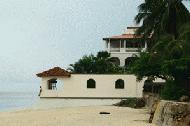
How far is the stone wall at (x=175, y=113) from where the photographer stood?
2388 centimetres

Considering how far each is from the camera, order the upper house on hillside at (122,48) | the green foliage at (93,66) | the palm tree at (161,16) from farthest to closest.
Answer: the upper house on hillside at (122,48) → the green foliage at (93,66) → the palm tree at (161,16)

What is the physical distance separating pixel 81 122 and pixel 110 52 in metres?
39.6

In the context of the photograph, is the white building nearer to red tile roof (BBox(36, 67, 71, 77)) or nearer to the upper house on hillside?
red tile roof (BBox(36, 67, 71, 77))

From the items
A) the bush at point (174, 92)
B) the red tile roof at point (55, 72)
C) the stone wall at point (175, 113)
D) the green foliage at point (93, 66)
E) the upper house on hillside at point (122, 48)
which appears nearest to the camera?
the stone wall at point (175, 113)

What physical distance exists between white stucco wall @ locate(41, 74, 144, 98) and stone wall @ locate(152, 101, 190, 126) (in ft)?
88.0

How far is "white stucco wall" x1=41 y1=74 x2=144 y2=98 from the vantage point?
53812 mm

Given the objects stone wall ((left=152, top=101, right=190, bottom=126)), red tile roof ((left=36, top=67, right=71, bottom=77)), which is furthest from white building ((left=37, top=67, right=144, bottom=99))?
stone wall ((left=152, top=101, right=190, bottom=126))

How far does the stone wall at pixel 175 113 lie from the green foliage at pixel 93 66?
110ft

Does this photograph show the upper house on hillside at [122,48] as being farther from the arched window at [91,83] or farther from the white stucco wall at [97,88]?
the white stucco wall at [97,88]

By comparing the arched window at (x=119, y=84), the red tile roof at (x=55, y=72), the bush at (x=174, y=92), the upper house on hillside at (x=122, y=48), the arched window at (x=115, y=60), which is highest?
the upper house on hillside at (x=122, y=48)

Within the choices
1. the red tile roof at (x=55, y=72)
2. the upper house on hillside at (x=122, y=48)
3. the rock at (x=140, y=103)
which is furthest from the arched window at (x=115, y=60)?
the rock at (x=140, y=103)

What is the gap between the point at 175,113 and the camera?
24391 millimetres

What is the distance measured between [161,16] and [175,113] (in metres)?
22.9

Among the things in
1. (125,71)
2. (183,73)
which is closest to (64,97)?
(125,71)
